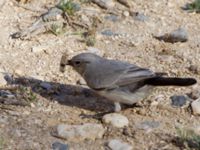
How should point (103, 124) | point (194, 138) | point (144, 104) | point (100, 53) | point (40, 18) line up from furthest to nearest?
point (40, 18) → point (100, 53) → point (144, 104) → point (103, 124) → point (194, 138)

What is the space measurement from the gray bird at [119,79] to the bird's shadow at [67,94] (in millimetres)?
243

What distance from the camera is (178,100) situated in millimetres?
7473

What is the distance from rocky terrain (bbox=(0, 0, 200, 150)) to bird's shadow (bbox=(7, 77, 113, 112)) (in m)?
0.01

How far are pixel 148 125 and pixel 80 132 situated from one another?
2.48 ft

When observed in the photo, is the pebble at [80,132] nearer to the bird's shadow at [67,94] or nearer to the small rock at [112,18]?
the bird's shadow at [67,94]

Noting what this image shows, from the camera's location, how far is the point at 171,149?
6.47 meters

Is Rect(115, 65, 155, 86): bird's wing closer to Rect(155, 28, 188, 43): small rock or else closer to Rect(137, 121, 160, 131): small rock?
Rect(137, 121, 160, 131): small rock

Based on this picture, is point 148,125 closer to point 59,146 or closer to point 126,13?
point 59,146

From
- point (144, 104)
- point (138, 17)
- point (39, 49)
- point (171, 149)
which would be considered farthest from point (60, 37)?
point (171, 149)

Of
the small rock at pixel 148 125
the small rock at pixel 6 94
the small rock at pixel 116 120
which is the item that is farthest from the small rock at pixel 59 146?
the small rock at pixel 6 94

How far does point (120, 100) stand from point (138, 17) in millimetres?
2289

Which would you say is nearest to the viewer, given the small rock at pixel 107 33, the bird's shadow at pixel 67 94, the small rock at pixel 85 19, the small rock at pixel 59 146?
the small rock at pixel 59 146

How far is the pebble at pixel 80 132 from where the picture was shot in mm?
6617

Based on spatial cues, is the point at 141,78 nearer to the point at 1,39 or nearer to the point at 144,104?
the point at 144,104
